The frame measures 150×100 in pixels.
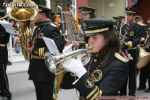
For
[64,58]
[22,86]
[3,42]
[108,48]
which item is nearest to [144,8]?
[22,86]

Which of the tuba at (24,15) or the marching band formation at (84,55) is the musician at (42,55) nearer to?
the marching band formation at (84,55)

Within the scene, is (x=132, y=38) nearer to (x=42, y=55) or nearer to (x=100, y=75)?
(x=42, y=55)

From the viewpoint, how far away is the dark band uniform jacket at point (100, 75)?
7.87 feet

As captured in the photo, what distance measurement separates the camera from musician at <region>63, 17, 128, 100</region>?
2398 millimetres

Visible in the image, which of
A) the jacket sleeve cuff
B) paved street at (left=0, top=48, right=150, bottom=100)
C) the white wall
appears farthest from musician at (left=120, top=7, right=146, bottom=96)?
the white wall

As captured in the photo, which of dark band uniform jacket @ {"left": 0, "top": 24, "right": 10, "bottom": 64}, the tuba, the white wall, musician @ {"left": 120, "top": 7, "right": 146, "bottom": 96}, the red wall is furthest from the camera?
the red wall

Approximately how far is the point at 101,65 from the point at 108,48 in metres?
0.13

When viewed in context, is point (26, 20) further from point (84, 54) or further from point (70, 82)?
point (84, 54)

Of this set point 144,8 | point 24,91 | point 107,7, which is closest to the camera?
point 24,91

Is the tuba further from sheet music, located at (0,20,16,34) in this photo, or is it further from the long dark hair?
the long dark hair

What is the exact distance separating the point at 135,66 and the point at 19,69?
189 inches

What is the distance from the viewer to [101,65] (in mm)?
2604

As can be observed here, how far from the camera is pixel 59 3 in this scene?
15.1 metres

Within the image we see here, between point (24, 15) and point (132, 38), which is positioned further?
point (132, 38)
